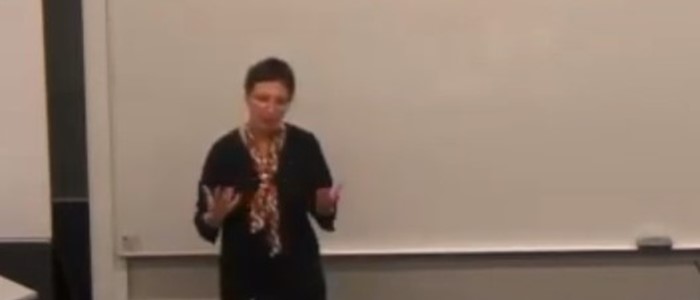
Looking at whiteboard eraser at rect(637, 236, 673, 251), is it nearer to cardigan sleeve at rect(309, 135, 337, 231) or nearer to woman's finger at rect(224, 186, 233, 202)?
cardigan sleeve at rect(309, 135, 337, 231)

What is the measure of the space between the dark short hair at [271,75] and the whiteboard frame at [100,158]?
0.51 meters

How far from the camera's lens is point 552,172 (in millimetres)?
3012

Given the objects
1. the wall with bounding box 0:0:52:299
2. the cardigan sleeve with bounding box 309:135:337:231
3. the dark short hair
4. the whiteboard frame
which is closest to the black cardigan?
the cardigan sleeve with bounding box 309:135:337:231

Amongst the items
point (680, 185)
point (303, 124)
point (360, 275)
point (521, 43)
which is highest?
point (521, 43)

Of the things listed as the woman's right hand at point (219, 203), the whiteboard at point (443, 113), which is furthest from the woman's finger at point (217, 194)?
the whiteboard at point (443, 113)

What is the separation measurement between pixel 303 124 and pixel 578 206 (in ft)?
2.55

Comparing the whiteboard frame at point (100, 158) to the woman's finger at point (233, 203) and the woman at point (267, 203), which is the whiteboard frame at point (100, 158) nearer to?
the woman at point (267, 203)

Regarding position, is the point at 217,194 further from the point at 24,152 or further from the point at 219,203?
the point at 24,152

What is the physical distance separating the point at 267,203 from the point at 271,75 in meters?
0.31

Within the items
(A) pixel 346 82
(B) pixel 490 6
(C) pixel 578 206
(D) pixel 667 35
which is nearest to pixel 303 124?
(A) pixel 346 82

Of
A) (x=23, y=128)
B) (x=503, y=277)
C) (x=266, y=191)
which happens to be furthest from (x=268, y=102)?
(x=503, y=277)

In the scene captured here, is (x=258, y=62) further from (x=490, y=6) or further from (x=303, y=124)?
(x=490, y=6)

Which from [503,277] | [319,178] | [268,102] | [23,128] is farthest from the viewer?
[503,277]

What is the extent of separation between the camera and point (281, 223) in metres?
2.74
